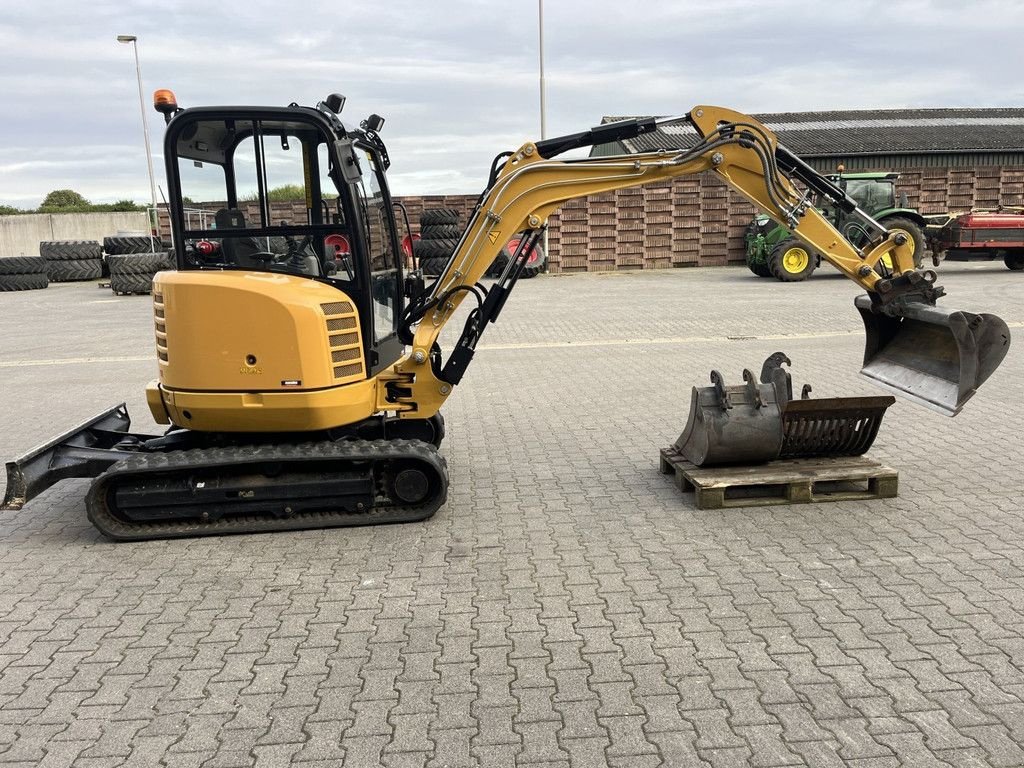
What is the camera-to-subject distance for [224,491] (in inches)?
216

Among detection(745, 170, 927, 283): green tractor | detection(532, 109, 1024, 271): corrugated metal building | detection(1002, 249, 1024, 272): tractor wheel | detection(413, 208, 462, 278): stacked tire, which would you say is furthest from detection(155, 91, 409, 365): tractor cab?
detection(1002, 249, 1024, 272): tractor wheel

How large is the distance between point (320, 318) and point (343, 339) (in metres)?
0.28

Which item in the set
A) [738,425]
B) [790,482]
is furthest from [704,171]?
[790,482]

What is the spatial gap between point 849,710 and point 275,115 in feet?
15.3

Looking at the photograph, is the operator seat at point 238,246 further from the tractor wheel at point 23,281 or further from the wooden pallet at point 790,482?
the tractor wheel at point 23,281

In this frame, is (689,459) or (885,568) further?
(689,459)

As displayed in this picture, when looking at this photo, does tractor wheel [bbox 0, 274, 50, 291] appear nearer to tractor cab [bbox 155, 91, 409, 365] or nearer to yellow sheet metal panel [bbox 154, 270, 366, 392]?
tractor cab [bbox 155, 91, 409, 365]

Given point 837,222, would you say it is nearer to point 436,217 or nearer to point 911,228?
point 911,228

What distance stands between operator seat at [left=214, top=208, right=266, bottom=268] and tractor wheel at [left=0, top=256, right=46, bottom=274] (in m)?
25.7

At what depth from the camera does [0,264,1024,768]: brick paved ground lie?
3277mm

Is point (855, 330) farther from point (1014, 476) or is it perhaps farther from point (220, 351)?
point (220, 351)

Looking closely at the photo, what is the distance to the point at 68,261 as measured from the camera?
29.0 m

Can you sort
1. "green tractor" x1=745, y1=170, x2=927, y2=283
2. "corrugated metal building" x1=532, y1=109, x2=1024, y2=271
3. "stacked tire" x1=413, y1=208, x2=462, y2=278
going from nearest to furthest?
"green tractor" x1=745, y1=170, x2=927, y2=283 → "stacked tire" x1=413, y1=208, x2=462, y2=278 → "corrugated metal building" x1=532, y1=109, x2=1024, y2=271

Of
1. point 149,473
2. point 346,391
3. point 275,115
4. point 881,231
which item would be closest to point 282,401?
point 346,391
